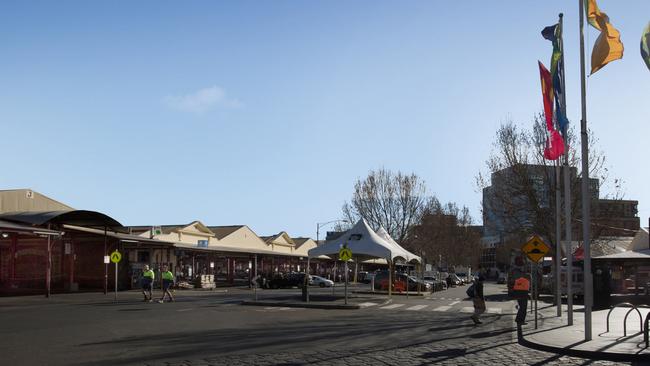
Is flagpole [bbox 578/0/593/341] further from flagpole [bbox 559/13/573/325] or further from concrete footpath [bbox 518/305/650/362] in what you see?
flagpole [bbox 559/13/573/325]

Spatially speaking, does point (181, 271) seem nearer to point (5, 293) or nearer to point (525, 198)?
point (5, 293)

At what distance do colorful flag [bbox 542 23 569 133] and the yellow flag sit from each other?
368 cm

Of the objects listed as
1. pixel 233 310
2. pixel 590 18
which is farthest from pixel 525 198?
pixel 590 18

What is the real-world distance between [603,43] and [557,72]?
4344 mm

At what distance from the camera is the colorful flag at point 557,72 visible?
20.6 metres

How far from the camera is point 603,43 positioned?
1661cm

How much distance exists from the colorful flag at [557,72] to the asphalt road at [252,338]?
268 inches

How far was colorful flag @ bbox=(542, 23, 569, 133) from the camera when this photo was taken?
67.5 feet

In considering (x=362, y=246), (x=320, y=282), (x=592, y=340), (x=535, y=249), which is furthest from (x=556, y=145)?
(x=320, y=282)

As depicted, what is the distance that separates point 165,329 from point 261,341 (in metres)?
4.03

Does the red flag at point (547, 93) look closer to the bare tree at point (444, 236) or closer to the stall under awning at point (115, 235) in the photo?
the stall under awning at point (115, 235)

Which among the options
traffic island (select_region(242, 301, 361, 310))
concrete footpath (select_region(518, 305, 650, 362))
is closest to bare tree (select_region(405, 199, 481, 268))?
traffic island (select_region(242, 301, 361, 310))

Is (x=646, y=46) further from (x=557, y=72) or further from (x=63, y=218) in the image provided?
(x=63, y=218)

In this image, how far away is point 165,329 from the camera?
1817cm
